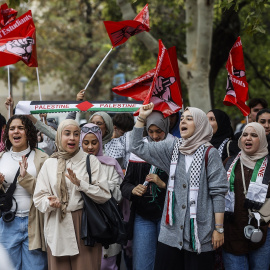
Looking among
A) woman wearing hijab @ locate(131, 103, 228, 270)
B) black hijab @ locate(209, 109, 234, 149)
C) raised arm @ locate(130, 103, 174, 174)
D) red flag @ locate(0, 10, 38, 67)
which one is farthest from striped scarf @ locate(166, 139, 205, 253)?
red flag @ locate(0, 10, 38, 67)

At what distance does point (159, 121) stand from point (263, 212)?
4.69 feet

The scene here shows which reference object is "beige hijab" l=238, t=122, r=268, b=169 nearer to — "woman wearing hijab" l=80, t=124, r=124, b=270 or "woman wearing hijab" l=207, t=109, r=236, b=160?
"woman wearing hijab" l=207, t=109, r=236, b=160

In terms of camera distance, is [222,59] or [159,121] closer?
[159,121]

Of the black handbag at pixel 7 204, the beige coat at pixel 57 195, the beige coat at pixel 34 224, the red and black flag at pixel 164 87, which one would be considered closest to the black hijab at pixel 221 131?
the red and black flag at pixel 164 87

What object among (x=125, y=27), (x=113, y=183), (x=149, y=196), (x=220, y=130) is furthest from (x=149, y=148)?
(x=125, y=27)

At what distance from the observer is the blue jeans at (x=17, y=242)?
17.8ft

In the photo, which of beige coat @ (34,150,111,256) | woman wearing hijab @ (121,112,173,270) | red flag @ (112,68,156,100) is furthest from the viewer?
red flag @ (112,68,156,100)

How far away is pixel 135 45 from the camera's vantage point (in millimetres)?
19094

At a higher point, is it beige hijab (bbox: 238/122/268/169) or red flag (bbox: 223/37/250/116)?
red flag (bbox: 223/37/250/116)

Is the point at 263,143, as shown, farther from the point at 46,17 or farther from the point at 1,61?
the point at 46,17

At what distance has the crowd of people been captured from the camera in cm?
469

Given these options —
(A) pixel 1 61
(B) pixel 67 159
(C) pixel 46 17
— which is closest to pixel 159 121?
(B) pixel 67 159

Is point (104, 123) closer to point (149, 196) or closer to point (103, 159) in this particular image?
point (103, 159)

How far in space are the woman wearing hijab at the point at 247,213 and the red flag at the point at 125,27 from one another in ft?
8.65
